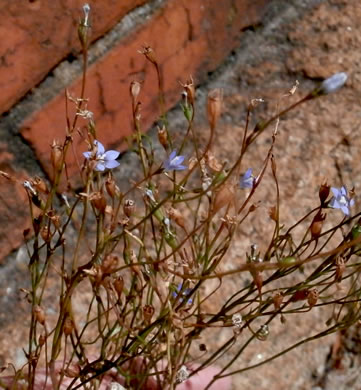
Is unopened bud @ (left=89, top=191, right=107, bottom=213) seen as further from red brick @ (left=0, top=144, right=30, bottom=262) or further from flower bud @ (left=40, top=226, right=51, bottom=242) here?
red brick @ (left=0, top=144, right=30, bottom=262)

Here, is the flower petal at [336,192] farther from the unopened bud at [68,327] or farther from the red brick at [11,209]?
the red brick at [11,209]

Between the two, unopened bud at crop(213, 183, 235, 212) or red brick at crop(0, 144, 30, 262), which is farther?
red brick at crop(0, 144, 30, 262)

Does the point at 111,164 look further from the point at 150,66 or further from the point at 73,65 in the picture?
the point at 150,66

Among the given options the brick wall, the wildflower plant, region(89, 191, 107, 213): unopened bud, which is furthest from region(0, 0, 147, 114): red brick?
region(89, 191, 107, 213): unopened bud

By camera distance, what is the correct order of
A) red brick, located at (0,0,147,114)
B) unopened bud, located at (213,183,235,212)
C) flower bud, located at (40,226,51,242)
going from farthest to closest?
red brick, located at (0,0,147,114)
flower bud, located at (40,226,51,242)
unopened bud, located at (213,183,235,212)

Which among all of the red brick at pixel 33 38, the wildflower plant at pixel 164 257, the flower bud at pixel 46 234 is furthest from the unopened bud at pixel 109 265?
the red brick at pixel 33 38

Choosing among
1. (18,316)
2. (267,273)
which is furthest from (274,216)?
(18,316)
